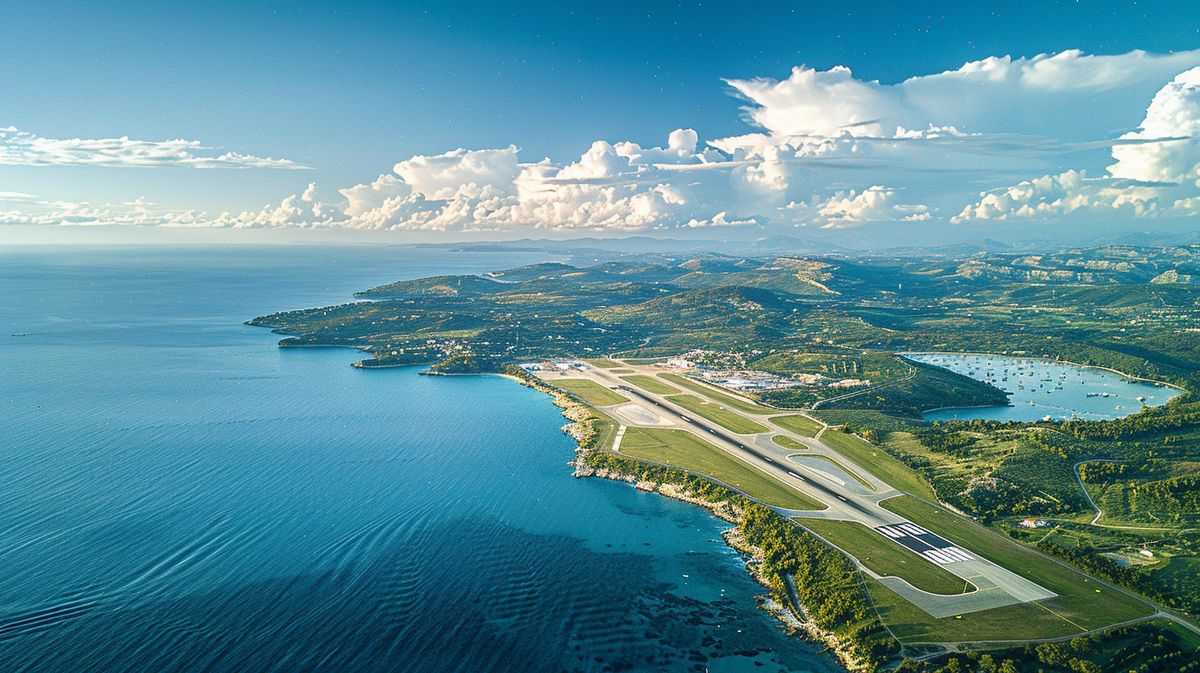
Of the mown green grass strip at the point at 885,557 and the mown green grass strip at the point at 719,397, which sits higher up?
the mown green grass strip at the point at 885,557

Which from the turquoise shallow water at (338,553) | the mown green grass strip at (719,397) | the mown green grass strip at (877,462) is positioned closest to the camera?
the turquoise shallow water at (338,553)

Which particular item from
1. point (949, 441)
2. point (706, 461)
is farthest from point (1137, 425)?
point (706, 461)

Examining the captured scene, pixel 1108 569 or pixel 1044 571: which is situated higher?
pixel 1108 569

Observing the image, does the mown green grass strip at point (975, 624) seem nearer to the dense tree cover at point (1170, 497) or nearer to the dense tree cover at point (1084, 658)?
the dense tree cover at point (1084, 658)

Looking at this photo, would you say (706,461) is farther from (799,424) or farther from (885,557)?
(885,557)

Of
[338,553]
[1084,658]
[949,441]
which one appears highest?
[338,553]

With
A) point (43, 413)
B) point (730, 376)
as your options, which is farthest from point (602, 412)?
point (43, 413)

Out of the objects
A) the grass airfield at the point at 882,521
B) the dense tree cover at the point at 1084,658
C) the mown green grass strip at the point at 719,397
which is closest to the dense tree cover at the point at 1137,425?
the grass airfield at the point at 882,521
